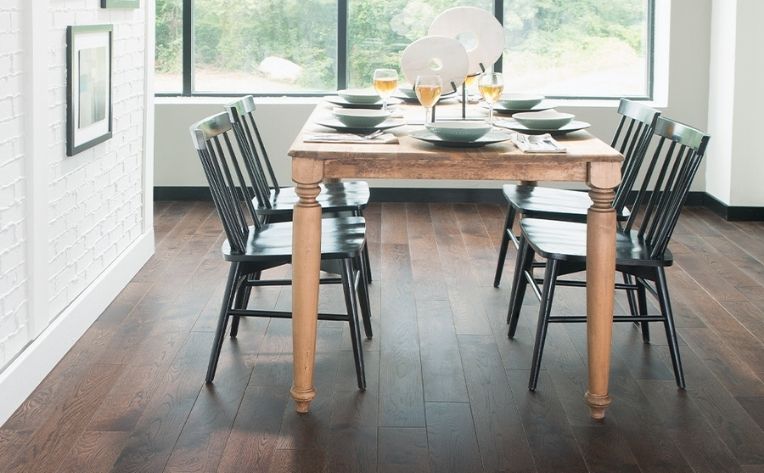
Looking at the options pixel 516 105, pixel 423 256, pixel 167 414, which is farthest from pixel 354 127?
pixel 423 256

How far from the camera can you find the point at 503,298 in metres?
4.18

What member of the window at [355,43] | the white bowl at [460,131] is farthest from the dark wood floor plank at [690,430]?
the window at [355,43]

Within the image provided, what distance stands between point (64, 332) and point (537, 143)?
167 cm

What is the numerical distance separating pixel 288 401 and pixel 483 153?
3.01 feet

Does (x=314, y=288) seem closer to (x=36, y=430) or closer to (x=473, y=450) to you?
(x=473, y=450)

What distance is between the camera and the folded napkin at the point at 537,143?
287cm

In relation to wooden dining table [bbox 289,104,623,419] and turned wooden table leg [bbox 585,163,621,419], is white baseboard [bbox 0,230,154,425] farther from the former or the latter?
turned wooden table leg [bbox 585,163,621,419]

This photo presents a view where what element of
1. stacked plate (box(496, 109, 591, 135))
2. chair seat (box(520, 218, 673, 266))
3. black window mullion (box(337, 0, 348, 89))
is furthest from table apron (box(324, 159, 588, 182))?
black window mullion (box(337, 0, 348, 89))

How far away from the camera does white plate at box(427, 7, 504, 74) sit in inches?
174

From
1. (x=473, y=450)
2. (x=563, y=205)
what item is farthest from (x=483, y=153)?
(x=563, y=205)

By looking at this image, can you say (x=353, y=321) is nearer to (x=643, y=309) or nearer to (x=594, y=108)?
(x=643, y=309)

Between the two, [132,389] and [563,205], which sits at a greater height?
[563,205]

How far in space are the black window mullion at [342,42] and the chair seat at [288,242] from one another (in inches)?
116

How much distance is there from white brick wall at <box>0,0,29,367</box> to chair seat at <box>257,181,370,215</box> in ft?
3.15
